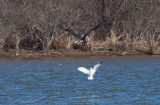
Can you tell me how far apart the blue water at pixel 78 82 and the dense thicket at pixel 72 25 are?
1934 millimetres

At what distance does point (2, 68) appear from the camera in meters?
24.5

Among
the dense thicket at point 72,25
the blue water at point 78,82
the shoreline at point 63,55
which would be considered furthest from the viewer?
the dense thicket at point 72,25

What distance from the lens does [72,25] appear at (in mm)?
30484

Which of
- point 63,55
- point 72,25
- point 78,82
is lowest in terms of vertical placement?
point 78,82

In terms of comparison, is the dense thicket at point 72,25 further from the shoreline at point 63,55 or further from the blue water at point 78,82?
the blue water at point 78,82

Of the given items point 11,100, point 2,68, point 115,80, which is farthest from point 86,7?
point 11,100

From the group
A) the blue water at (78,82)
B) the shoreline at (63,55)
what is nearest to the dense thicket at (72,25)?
the shoreline at (63,55)

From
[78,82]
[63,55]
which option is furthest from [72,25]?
[78,82]

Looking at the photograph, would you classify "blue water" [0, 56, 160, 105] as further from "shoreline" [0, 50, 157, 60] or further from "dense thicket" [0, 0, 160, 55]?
"dense thicket" [0, 0, 160, 55]

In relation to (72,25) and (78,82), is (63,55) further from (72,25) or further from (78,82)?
(78,82)

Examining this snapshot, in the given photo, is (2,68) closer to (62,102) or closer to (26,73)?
(26,73)

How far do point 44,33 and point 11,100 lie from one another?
48.0 feet

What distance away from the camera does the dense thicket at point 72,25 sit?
29438 millimetres

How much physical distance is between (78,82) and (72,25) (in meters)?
11.6
